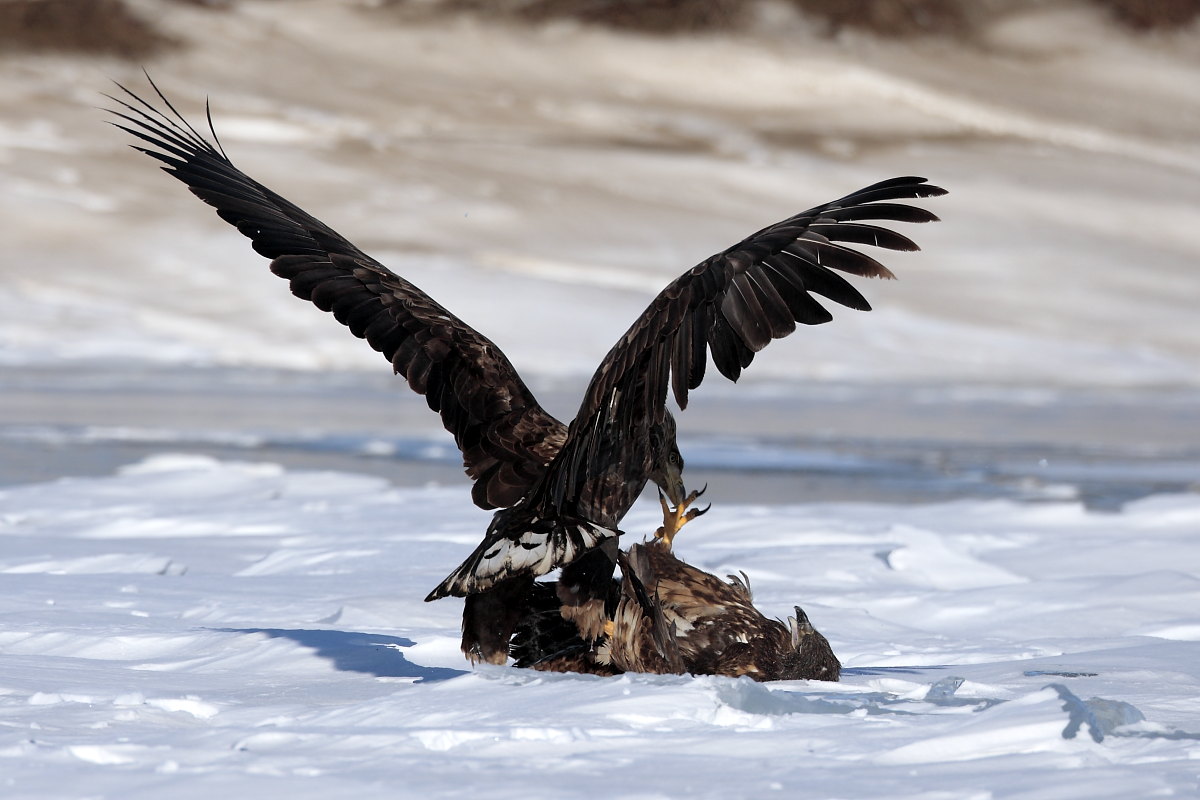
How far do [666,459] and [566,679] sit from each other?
0.62m

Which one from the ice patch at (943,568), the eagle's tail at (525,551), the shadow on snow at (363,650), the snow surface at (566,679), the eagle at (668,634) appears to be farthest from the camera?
the ice patch at (943,568)

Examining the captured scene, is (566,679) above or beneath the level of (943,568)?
beneath

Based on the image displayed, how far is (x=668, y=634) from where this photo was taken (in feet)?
12.6

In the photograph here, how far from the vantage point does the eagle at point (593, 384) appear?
3490 millimetres

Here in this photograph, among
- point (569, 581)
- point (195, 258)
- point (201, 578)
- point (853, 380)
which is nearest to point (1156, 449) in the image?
point (201, 578)

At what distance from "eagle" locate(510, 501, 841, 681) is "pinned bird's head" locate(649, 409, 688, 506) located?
0.13 meters

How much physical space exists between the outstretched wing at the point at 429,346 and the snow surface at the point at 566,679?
0.58 meters

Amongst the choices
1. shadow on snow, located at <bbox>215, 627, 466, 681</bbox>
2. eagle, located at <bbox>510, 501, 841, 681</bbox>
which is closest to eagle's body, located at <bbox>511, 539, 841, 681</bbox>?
eagle, located at <bbox>510, 501, 841, 681</bbox>

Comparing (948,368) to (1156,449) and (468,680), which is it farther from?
(468,680)

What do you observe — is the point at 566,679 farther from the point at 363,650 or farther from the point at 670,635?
the point at 363,650

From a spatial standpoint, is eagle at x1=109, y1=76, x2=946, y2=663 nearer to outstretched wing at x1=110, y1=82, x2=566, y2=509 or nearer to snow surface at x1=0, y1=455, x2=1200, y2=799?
outstretched wing at x1=110, y1=82, x2=566, y2=509

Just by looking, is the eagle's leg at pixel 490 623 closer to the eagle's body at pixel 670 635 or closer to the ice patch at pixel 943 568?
the eagle's body at pixel 670 635

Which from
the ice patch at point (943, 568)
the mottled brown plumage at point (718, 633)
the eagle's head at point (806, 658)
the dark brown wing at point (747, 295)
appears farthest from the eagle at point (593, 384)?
the ice patch at point (943, 568)

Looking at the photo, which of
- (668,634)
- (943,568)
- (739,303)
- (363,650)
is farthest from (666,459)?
(943,568)
